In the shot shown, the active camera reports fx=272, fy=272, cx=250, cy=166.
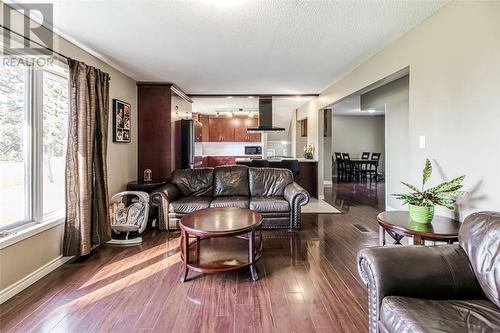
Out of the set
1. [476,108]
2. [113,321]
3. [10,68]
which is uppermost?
[10,68]

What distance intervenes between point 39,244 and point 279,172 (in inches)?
130

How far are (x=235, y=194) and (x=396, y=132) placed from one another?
340cm

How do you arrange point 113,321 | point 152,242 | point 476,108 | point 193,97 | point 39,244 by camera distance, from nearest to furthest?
point 113,321, point 476,108, point 39,244, point 152,242, point 193,97

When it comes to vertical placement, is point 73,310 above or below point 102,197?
below

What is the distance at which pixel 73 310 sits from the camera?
2074mm

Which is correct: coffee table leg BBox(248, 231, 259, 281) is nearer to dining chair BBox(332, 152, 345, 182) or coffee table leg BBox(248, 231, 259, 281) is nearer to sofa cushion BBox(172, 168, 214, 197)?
sofa cushion BBox(172, 168, 214, 197)

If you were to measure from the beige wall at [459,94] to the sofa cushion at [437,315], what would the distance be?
99cm

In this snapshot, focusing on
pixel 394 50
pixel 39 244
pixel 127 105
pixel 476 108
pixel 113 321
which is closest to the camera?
pixel 113 321

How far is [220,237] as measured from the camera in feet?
8.76

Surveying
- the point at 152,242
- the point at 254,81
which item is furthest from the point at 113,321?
the point at 254,81

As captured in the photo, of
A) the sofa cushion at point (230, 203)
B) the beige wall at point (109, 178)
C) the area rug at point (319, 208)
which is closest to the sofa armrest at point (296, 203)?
the sofa cushion at point (230, 203)

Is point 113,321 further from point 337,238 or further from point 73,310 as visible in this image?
point 337,238

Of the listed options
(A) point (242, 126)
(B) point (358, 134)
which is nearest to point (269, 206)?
(A) point (242, 126)

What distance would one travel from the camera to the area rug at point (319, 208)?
5.10m
